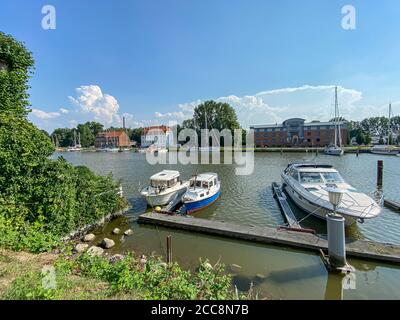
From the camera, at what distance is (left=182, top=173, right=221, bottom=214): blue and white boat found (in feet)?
53.2

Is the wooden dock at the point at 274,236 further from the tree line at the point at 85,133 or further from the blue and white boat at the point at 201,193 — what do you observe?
the tree line at the point at 85,133

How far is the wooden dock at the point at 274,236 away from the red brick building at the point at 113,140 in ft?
379

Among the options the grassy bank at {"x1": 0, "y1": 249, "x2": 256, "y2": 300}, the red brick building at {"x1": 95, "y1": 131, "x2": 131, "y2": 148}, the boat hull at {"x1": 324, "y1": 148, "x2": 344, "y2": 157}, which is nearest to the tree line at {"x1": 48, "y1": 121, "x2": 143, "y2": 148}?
the red brick building at {"x1": 95, "y1": 131, "x2": 131, "y2": 148}

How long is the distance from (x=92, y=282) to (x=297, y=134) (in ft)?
314

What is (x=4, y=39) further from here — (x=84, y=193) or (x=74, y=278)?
(x=74, y=278)

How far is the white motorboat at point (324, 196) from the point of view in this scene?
11.4 metres

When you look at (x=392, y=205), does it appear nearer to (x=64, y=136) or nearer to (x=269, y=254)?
(x=269, y=254)

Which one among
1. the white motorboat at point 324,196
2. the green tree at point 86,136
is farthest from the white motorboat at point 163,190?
the green tree at point 86,136

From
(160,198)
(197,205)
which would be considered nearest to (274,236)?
(197,205)

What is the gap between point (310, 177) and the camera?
16.2 m

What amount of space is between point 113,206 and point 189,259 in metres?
7.08

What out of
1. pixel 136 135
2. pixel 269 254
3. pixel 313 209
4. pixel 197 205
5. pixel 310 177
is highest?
pixel 136 135

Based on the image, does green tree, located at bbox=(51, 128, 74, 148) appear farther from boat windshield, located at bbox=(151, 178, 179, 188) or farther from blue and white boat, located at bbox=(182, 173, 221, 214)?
blue and white boat, located at bbox=(182, 173, 221, 214)
